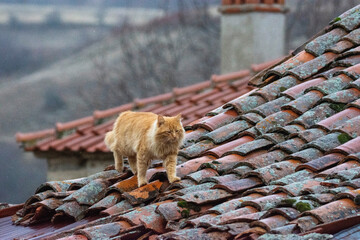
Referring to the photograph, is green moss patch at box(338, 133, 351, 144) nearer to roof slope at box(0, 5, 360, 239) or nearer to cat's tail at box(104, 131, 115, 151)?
roof slope at box(0, 5, 360, 239)

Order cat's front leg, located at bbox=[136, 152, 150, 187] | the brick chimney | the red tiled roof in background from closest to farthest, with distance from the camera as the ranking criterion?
cat's front leg, located at bbox=[136, 152, 150, 187], the red tiled roof in background, the brick chimney

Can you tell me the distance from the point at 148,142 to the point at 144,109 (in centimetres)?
628

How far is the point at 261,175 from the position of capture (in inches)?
157

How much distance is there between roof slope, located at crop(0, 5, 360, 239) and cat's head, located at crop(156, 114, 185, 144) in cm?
18

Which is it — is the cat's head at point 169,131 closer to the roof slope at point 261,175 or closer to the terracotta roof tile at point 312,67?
the roof slope at point 261,175

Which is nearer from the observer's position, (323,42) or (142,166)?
(142,166)

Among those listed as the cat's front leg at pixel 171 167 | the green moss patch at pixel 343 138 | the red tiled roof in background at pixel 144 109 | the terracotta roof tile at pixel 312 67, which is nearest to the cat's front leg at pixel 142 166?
the cat's front leg at pixel 171 167

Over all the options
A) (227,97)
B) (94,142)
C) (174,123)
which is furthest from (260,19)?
(174,123)

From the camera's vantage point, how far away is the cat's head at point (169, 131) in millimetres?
4746

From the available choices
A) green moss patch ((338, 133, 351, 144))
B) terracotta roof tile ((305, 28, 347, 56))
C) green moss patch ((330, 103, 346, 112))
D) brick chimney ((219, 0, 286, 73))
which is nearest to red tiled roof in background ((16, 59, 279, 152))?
brick chimney ((219, 0, 286, 73))

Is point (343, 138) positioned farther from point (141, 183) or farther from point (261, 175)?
point (141, 183)

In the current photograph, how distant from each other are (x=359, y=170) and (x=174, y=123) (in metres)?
1.53

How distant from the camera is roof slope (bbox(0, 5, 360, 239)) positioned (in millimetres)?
3303

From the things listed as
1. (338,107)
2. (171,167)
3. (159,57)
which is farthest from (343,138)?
(159,57)
